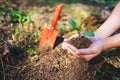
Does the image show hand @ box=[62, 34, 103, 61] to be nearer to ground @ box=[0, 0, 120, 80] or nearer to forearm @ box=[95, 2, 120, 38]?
ground @ box=[0, 0, 120, 80]

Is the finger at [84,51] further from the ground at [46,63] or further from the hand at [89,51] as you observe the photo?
the ground at [46,63]

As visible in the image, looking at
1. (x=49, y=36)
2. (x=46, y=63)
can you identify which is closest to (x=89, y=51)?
(x=46, y=63)

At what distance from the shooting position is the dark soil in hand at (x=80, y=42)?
8.16 ft

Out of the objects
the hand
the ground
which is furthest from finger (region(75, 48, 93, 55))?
the ground

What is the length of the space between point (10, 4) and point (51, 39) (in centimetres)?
102

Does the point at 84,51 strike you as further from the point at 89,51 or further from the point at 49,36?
the point at 49,36

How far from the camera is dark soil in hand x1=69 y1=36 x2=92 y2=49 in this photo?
2.49 meters

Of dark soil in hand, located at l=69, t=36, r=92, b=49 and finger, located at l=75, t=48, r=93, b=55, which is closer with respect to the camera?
finger, located at l=75, t=48, r=93, b=55

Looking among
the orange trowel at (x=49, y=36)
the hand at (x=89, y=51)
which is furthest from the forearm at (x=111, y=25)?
the orange trowel at (x=49, y=36)

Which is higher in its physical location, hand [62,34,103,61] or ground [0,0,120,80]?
hand [62,34,103,61]

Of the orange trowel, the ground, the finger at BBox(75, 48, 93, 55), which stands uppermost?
the finger at BBox(75, 48, 93, 55)

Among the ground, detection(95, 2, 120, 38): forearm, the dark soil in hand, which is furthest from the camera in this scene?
detection(95, 2, 120, 38): forearm

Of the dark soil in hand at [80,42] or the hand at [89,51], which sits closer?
the hand at [89,51]

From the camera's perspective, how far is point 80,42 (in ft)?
8.27
